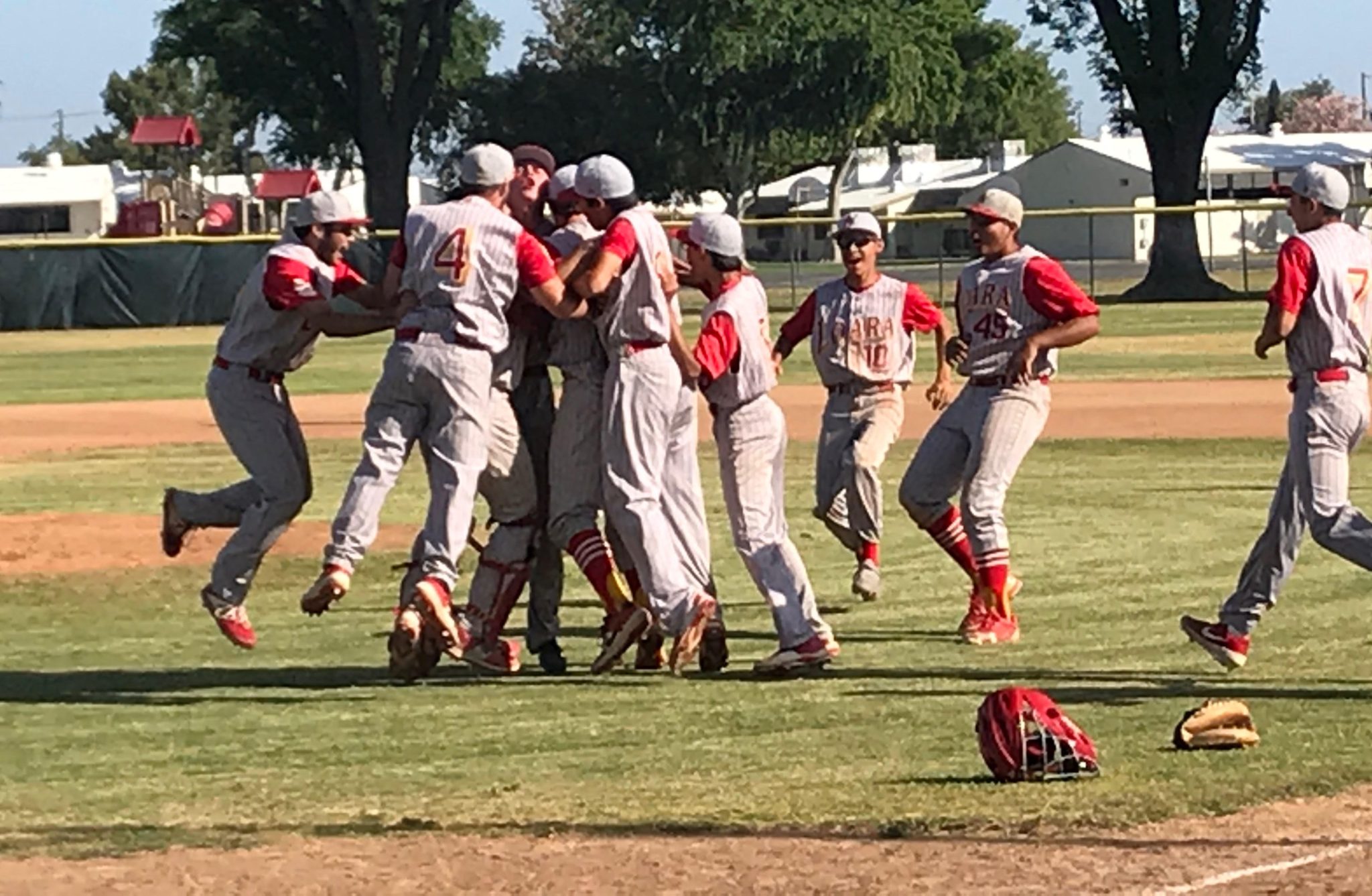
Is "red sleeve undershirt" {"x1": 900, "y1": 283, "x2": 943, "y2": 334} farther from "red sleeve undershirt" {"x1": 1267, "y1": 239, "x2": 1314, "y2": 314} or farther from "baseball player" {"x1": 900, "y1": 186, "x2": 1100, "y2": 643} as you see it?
"red sleeve undershirt" {"x1": 1267, "y1": 239, "x2": 1314, "y2": 314}

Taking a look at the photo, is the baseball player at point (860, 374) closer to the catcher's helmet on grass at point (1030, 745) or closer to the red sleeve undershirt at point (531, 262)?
the red sleeve undershirt at point (531, 262)

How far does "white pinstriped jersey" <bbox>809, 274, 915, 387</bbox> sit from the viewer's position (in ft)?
41.2

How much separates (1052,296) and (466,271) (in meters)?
2.61

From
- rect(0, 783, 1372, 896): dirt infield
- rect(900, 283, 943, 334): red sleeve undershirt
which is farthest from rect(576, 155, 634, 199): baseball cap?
rect(0, 783, 1372, 896): dirt infield

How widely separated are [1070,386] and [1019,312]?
1864cm

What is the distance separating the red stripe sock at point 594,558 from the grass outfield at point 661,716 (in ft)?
1.35

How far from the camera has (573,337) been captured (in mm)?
10336

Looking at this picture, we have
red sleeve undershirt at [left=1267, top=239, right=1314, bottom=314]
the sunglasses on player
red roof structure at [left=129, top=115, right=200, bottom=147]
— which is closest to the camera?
red sleeve undershirt at [left=1267, top=239, right=1314, bottom=314]

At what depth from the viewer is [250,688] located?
1050 centimetres

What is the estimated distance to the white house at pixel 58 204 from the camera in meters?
104

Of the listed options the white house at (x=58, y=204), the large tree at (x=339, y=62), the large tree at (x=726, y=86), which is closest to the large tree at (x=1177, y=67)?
the large tree at (x=339, y=62)

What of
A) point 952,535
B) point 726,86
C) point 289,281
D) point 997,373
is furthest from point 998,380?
point 726,86

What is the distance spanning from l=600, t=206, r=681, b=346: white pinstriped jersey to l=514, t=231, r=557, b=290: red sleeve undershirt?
1.00 ft

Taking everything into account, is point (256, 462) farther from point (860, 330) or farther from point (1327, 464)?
point (1327, 464)
